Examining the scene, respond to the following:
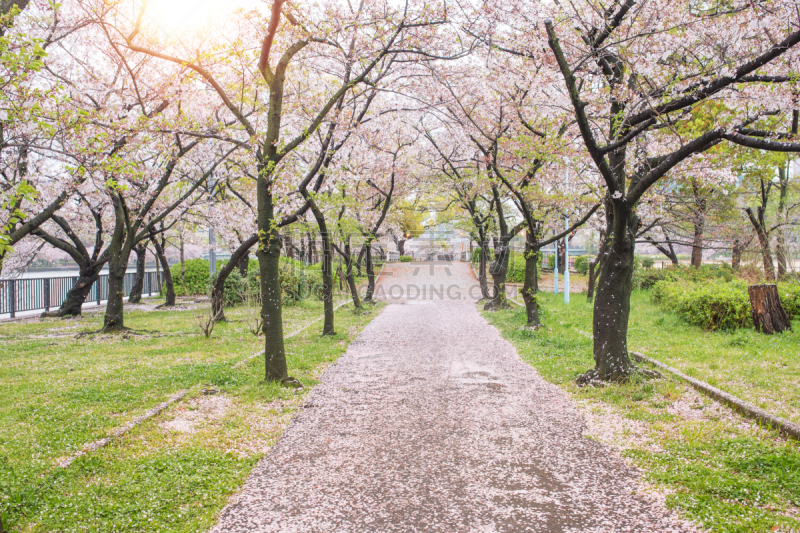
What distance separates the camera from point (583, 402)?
5.61 m

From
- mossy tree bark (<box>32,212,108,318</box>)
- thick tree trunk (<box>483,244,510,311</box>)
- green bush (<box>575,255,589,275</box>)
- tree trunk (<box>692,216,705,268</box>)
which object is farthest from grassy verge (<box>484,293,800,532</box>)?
green bush (<box>575,255,589,275</box>)

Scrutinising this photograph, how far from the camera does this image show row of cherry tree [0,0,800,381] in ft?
16.9

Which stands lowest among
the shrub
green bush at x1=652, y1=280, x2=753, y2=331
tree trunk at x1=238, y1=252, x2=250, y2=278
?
green bush at x1=652, y1=280, x2=753, y2=331

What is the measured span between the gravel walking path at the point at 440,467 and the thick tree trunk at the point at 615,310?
78 cm

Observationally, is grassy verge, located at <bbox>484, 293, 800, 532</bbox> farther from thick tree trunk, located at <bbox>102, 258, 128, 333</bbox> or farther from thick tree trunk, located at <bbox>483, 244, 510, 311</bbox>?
thick tree trunk, located at <bbox>102, 258, 128, 333</bbox>

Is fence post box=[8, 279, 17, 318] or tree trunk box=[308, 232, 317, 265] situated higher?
tree trunk box=[308, 232, 317, 265]

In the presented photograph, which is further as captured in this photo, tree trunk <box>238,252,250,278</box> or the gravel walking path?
tree trunk <box>238,252,250,278</box>

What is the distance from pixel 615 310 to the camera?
6355 millimetres

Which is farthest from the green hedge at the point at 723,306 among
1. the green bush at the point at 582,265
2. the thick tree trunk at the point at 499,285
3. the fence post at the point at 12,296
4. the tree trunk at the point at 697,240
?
the fence post at the point at 12,296

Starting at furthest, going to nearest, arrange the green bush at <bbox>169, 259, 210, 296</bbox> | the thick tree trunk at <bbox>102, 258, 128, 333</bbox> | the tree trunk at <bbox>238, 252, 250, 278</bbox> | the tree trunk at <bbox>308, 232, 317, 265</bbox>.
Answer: the green bush at <bbox>169, 259, 210, 296</bbox>, the tree trunk at <bbox>308, 232, 317, 265</bbox>, the tree trunk at <bbox>238, 252, 250, 278</bbox>, the thick tree trunk at <bbox>102, 258, 128, 333</bbox>

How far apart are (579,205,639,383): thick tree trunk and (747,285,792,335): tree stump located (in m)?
4.44

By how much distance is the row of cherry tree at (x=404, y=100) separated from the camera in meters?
5.14

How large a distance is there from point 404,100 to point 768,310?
936 centimetres

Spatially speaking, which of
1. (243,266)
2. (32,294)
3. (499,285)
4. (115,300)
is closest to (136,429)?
(115,300)
